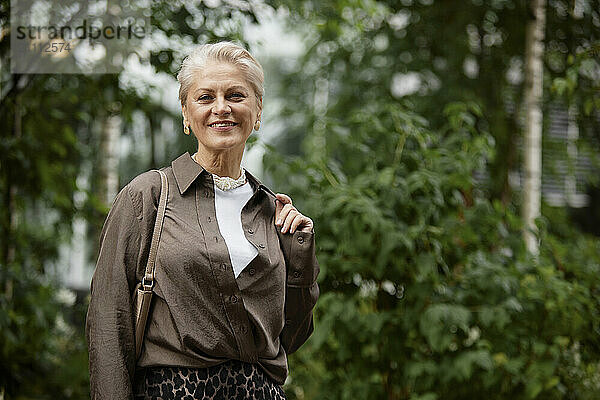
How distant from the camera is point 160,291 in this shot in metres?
1.58

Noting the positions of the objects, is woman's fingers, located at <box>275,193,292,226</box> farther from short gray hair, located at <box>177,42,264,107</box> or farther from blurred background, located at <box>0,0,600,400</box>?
blurred background, located at <box>0,0,600,400</box>

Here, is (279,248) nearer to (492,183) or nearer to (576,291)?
(576,291)

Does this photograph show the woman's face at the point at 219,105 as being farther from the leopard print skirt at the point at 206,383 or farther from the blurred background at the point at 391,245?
the blurred background at the point at 391,245

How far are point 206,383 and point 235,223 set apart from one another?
0.38 m

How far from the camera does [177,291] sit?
1.58 metres

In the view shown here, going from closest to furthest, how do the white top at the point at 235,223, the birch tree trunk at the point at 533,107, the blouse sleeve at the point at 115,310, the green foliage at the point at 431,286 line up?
the blouse sleeve at the point at 115,310
the white top at the point at 235,223
the green foliage at the point at 431,286
the birch tree trunk at the point at 533,107

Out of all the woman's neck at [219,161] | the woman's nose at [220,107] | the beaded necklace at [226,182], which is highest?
the woman's nose at [220,107]

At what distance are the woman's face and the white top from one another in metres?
0.13

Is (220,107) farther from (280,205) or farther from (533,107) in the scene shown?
(533,107)

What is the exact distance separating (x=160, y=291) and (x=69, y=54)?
2.54 m

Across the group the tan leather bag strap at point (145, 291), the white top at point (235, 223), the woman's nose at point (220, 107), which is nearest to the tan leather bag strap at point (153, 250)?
the tan leather bag strap at point (145, 291)

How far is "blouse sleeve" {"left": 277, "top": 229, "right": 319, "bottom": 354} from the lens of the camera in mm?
1785

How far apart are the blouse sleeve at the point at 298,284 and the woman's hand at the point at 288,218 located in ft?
0.07

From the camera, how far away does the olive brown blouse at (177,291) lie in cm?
155
